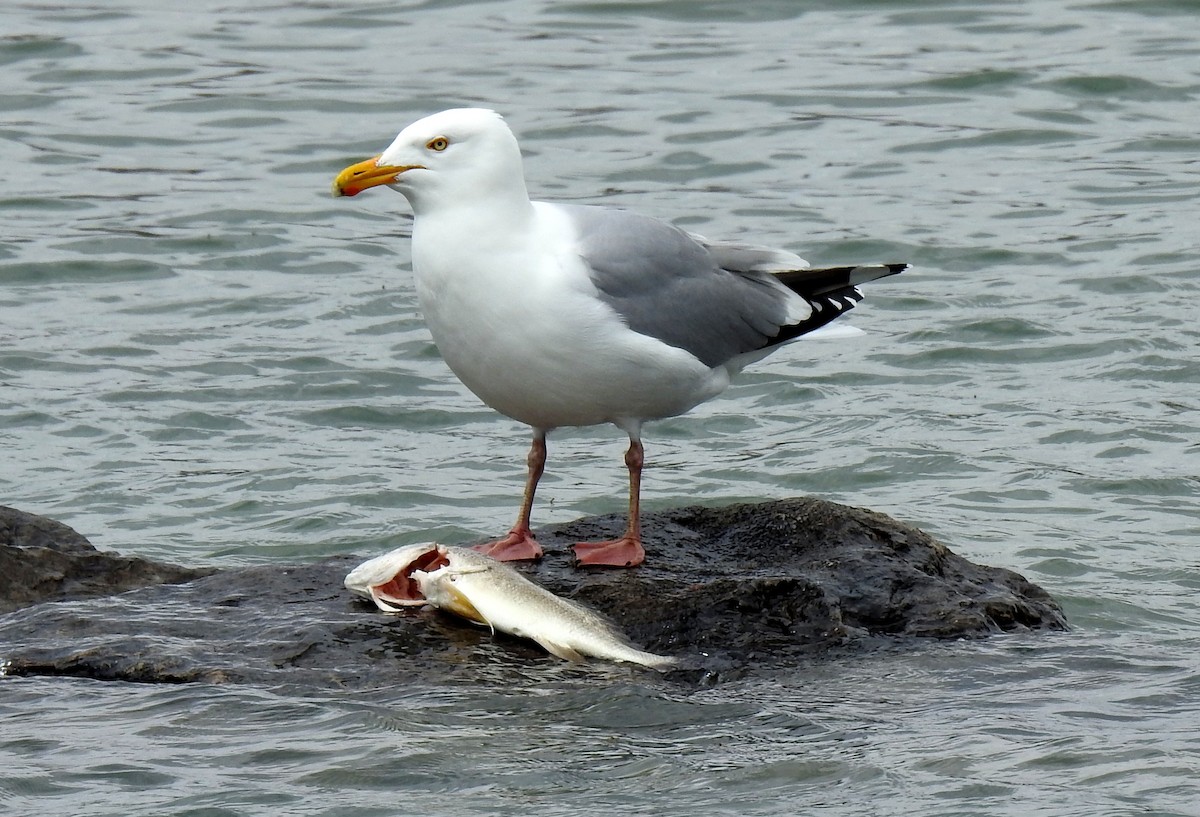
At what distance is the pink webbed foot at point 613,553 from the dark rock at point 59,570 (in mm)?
1391

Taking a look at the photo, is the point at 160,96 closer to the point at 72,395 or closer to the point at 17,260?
the point at 17,260

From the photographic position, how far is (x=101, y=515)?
32.0 ft

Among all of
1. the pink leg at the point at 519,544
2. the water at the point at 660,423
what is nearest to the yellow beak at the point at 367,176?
the pink leg at the point at 519,544

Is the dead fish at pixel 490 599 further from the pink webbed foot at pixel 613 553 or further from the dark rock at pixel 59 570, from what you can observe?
the dark rock at pixel 59 570

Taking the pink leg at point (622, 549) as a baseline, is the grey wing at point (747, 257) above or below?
above

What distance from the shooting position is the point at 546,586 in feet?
21.8

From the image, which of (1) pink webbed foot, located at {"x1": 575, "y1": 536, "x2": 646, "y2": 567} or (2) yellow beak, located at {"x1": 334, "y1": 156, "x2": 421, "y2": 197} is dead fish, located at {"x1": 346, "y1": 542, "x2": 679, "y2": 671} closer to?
(1) pink webbed foot, located at {"x1": 575, "y1": 536, "x2": 646, "y2": 567}

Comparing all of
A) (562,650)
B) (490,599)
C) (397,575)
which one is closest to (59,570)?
(397,575)

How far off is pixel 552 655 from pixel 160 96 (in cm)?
1178

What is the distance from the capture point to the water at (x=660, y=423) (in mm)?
5676

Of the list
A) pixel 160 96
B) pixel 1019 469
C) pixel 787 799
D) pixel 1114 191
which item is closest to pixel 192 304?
pixel 160 96

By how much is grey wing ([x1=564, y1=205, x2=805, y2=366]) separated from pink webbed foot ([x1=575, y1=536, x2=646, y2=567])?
77 cm

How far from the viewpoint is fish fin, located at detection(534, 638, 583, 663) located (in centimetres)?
612

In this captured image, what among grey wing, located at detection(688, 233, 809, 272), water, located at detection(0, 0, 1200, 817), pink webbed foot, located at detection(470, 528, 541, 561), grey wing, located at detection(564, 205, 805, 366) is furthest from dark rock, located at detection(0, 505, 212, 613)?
grey wing, located at detection(688, 233, 809, 272)
